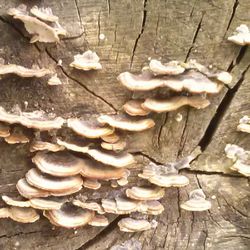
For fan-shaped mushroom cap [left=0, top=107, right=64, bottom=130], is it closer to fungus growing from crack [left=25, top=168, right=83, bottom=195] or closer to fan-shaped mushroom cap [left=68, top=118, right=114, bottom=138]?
fan-shaped mushroom cap [left=68, top=118, right=114, bottom=138]

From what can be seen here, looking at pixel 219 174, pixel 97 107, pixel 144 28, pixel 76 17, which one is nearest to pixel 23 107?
pixel 97 107

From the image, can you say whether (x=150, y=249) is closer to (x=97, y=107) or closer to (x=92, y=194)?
(x=92, y=194)

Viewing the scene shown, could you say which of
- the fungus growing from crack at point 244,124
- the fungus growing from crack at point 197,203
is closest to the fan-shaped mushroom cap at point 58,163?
the fungus growing from crack at point 197,203

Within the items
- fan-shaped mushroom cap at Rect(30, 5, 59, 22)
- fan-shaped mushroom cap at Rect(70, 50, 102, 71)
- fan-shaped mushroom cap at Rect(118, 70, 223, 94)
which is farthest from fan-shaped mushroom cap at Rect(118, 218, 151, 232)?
fan-shaped mushroom cap at Rect(30, 5, 59, 22)

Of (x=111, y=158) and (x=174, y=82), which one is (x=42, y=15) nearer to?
(x=174, y=82)

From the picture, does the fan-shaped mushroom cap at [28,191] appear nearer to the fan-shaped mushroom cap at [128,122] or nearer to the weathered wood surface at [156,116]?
the weathered wood surface at [156,116]

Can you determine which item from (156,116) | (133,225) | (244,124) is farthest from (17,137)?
(244,124)
